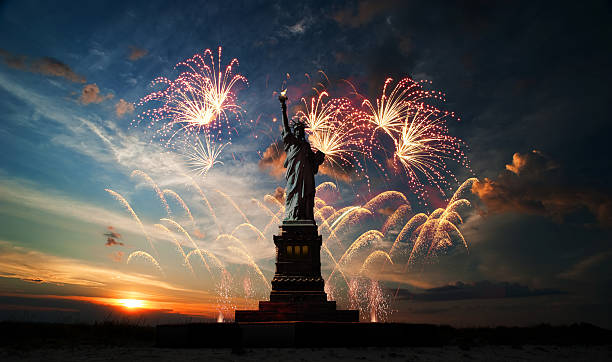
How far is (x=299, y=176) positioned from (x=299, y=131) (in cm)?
465

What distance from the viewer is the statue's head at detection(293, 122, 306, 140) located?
3452cm

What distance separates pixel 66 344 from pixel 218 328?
294 inches

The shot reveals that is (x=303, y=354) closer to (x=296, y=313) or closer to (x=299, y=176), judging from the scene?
(x=296, y=313)

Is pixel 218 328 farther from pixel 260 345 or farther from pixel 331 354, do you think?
pixel 331 354

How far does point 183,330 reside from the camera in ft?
62.6

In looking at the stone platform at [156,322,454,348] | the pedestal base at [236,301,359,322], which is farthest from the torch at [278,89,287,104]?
the stone platform at [156,322,454,348]

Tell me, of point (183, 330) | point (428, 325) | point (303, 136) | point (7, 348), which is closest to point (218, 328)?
point (183, 330)

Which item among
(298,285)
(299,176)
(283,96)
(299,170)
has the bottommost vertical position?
(298,285)

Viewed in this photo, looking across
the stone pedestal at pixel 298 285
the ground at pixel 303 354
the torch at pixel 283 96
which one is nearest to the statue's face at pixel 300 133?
the torch at pixel 283 96

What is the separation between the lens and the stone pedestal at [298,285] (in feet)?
85.3

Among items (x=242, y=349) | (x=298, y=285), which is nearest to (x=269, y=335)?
(x=242, y=349)

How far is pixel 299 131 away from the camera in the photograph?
Result: 113 feet

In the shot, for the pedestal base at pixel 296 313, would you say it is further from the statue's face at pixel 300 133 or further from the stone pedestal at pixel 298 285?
the statue's face at pixel 300 133

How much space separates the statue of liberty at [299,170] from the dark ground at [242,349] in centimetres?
1459
